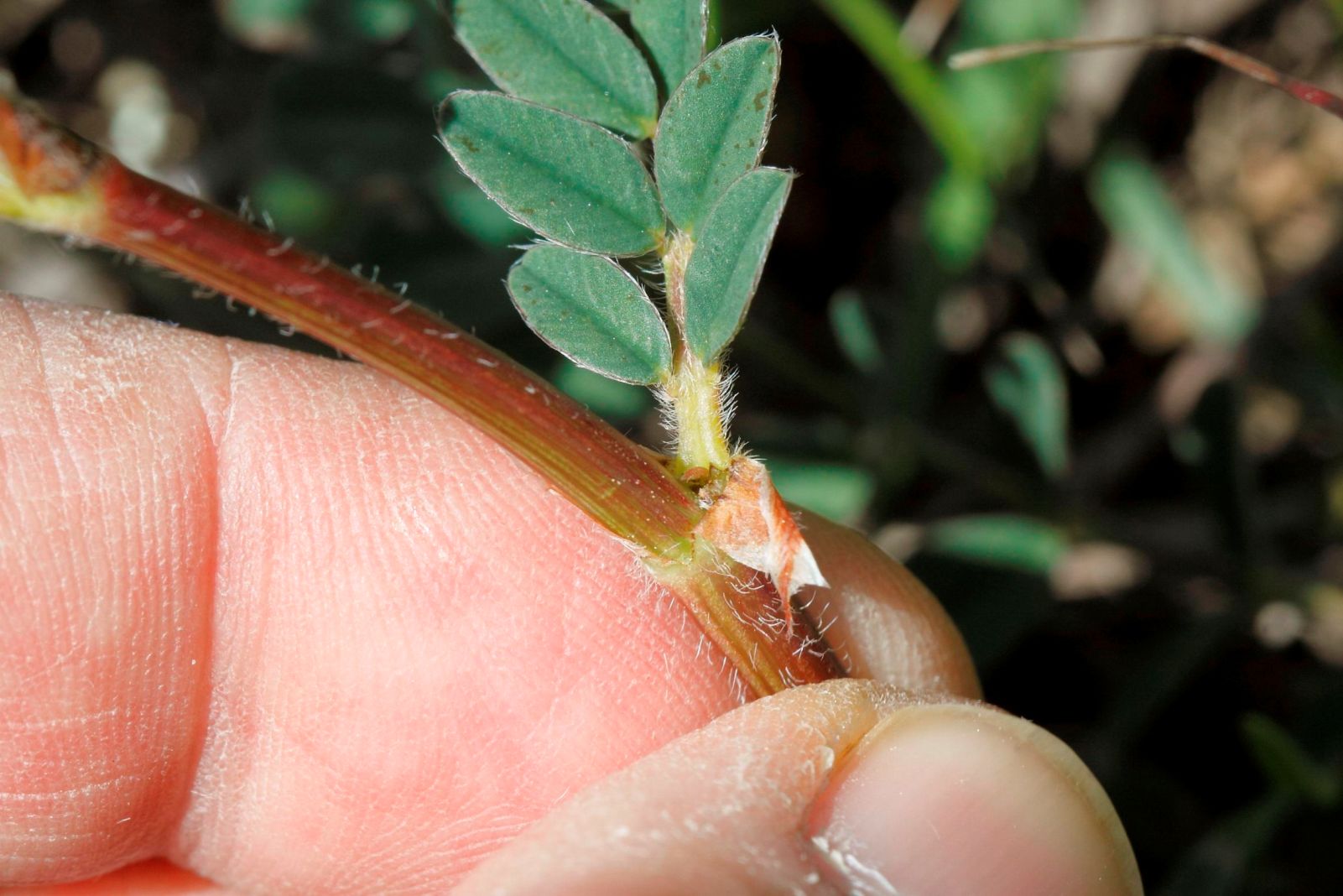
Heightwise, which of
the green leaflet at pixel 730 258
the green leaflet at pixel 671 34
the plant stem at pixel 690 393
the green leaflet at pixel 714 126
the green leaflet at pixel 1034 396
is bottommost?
the green leaflet at pixel 1034 396

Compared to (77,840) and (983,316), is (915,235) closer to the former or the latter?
(983,316)

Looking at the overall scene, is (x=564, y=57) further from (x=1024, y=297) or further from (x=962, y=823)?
(x=1024, y=297)

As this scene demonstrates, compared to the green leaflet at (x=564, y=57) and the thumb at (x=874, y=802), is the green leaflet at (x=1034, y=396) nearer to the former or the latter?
the thumb at (x=874, y=802)

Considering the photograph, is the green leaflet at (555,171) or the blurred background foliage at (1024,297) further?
the blurred background foliage at (1024,297)

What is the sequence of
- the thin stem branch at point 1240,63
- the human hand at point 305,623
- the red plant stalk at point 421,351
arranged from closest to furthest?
the red plant stalk at point 421,351, the thin stem branch at point 1240,63, the human hand at point 305,623

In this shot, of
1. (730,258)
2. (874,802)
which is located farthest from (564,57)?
(874,802)

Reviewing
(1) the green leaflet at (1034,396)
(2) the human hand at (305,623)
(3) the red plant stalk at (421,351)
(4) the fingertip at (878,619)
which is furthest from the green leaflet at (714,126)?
(1) the green leaflet at (1034,396)

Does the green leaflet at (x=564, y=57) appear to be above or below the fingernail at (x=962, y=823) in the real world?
above
